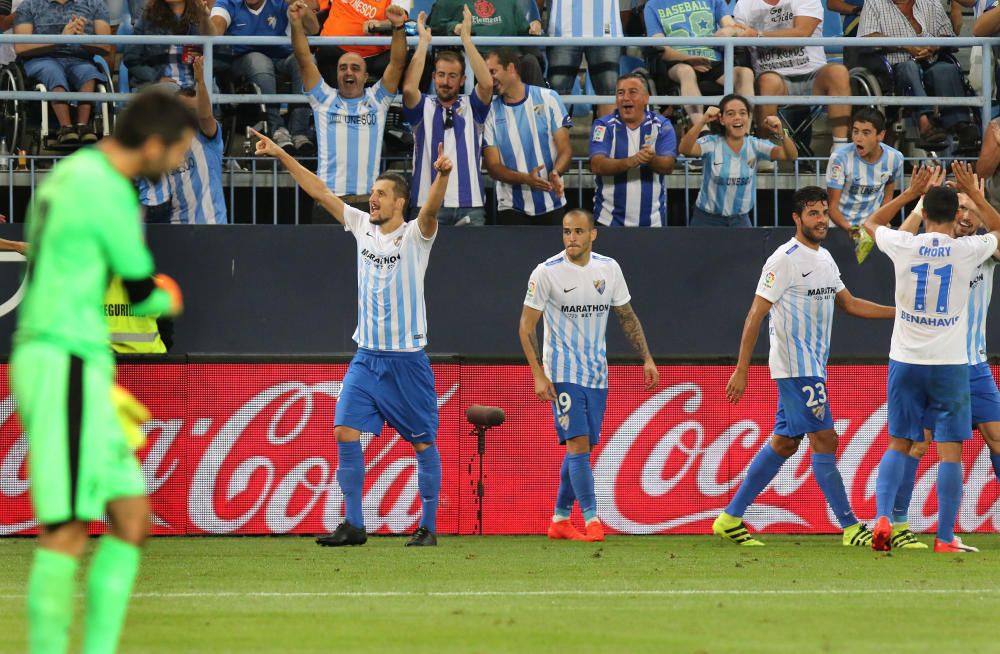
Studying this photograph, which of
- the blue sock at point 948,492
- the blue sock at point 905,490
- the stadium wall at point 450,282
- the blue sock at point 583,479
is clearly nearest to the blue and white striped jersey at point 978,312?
the blue sock at point 905,490

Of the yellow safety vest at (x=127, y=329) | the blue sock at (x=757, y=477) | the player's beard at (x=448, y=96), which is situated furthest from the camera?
the player's beard at (x=448, y=96)

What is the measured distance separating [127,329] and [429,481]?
3.37 m

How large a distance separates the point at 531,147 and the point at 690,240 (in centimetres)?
161

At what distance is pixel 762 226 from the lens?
572 inches

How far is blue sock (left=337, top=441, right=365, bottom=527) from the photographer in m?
10.9

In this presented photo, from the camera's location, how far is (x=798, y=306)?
11219 mm

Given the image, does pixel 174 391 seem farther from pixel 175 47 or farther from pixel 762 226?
pixel 762 226

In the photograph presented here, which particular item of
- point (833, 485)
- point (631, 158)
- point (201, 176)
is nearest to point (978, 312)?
point (833, 485)

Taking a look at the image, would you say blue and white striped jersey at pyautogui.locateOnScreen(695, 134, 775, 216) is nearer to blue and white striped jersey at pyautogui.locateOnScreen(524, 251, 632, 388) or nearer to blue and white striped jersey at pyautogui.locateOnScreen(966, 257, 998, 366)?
blue and white striped jersey at pyautogui.locateOnScreen(524, 251, 632, 388)

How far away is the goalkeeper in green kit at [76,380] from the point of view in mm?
5289

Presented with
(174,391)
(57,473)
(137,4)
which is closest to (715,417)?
(174,391)

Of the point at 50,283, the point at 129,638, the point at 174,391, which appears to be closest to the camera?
the point at 50,283

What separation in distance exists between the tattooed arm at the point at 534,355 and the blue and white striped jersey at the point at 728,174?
9.26ft

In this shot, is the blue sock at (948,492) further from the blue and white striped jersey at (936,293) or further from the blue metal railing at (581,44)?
the blue metal railing at (581,44)
